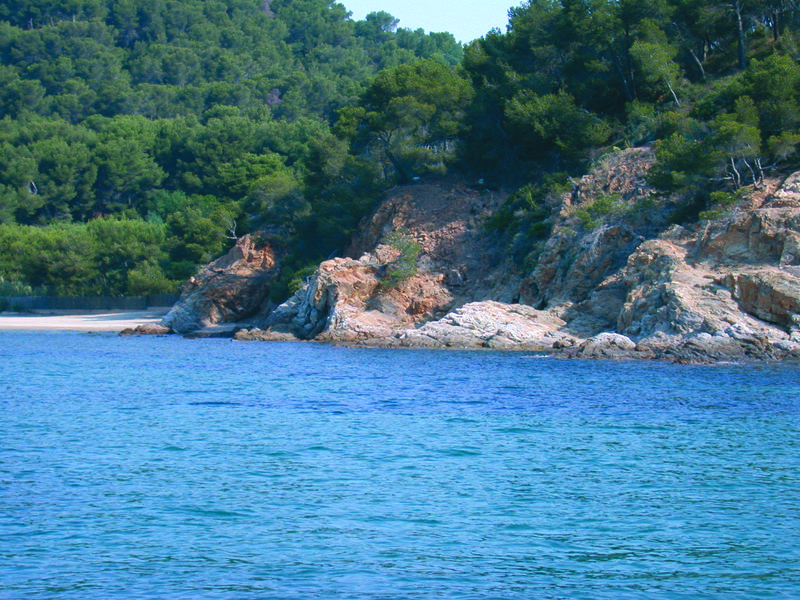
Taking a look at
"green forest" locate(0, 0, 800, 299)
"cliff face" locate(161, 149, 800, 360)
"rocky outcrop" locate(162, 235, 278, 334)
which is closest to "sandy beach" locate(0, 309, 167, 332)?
"green forest" locate(0, 0, 800, 299)

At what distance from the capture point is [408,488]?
13.1m

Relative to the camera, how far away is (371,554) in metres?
9.95

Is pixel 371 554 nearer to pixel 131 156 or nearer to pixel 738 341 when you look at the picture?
pixel 738 341

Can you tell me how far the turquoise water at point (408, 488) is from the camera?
9242 millimetres

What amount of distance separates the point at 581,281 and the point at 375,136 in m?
19.2

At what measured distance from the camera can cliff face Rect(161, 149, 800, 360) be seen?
30.1m

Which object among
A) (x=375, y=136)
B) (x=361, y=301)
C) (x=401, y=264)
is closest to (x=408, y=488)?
(x=361, y=301)

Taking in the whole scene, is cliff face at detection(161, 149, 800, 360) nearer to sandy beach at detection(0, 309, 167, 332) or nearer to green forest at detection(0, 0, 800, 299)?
green forest at detection(0, 0, 800, 299)

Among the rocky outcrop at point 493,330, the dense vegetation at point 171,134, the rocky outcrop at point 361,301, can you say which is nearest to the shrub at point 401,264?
the rocky outcrop at point 361,301

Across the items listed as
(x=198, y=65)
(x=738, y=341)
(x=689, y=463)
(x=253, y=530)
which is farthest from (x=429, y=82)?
(x=198, y=65)

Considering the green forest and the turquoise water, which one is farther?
the green forest

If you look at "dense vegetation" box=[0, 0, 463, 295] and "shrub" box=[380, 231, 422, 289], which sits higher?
"dense vegetation" box=[0, 0, 463, 295]

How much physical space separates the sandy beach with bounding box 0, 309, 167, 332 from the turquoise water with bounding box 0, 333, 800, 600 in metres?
31.3

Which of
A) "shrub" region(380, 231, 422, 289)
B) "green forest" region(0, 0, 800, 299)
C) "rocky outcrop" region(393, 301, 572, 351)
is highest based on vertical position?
"green forest" region(0, 0, 800, 299)
